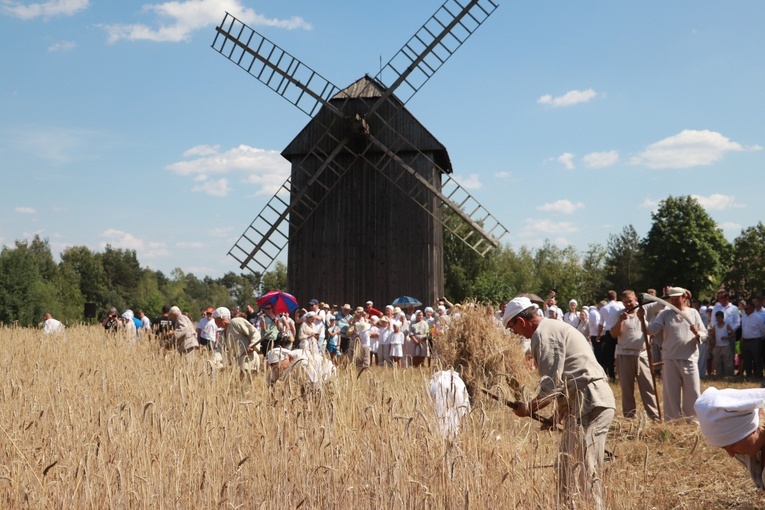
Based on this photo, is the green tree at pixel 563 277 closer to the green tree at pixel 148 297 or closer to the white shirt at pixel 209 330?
the green tree at pixel 148 297

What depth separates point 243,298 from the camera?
121 meters

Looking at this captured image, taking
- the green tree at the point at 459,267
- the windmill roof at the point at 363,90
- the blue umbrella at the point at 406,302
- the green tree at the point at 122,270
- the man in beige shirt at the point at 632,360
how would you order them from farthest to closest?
the green tree at the point at 122,270 → the green tree at the point at 459,267 → the windmill roof at the point at 363,90 → the blue umbrella at the point at 406,302 → the man in beige shirt at the point at 632,360

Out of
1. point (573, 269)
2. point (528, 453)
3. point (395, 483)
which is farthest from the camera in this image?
point (573, 269)

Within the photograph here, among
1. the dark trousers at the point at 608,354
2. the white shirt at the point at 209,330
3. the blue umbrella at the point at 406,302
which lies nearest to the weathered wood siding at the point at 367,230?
the blue umbrella at the point at 406,302

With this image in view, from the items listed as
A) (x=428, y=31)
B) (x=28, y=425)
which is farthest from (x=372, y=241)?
(x=28, y=425)

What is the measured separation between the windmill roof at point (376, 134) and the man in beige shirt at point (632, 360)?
1393 centimetres

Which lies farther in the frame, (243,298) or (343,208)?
(243,298)

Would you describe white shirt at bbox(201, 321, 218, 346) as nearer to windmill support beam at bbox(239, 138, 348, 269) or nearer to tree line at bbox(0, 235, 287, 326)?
windmill support beam at bbox(239, 138, 348, 269)

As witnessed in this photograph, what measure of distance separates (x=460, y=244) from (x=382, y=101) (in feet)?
114

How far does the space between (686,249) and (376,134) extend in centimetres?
2618

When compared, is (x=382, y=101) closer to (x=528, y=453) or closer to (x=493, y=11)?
(x=493, y=11)

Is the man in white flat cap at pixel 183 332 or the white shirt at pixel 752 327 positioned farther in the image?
the white shirt at pixel 752 327

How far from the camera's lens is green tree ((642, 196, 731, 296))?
42375mm

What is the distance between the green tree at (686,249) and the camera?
42375 mm
